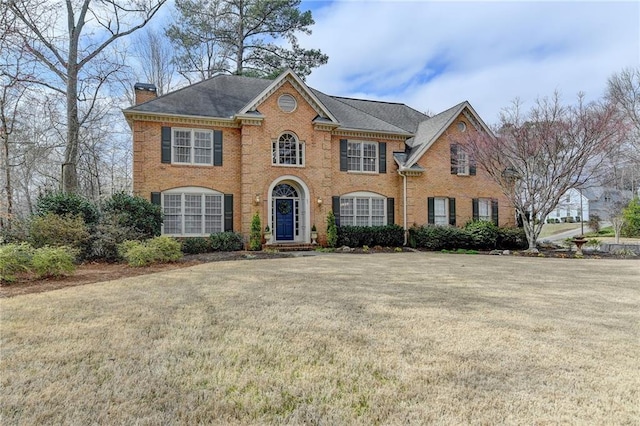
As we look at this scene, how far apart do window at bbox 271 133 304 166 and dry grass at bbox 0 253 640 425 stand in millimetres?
10823

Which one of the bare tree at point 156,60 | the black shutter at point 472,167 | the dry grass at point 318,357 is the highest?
the bare tree at point 156,60

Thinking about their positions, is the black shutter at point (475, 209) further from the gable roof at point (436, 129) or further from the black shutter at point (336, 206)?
the black shutter at point (336, 206)

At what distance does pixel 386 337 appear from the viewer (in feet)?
14.0

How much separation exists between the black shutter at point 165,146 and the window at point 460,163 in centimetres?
1427

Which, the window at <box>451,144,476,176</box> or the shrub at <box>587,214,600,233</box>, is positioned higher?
the window at <box>451,144,476,176</box>

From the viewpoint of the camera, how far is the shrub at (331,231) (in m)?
16.8

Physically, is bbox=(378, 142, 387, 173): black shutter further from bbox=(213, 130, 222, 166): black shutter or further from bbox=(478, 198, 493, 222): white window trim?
bbox=(213, 130, 222, 166): black shutter

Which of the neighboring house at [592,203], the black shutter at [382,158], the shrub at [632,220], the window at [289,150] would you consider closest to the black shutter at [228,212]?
the window at [289,150]

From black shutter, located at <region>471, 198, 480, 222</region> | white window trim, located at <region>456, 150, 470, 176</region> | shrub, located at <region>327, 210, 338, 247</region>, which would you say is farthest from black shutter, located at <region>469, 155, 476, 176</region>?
shrub, located at <region>327, 210, 338, 247</region>

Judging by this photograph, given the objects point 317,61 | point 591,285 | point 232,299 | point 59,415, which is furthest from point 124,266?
point 317,61

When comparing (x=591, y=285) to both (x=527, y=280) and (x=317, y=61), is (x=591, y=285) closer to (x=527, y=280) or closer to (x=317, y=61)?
(x=527, y=280)

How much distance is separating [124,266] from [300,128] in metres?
9.83

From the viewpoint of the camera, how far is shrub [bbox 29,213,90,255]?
35.1 feet

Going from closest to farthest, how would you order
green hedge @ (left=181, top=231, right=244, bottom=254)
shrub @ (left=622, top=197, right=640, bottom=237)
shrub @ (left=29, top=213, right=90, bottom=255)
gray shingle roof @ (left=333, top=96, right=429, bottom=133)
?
shrub @ (left=29, top=213, right=90, bottom=255) < green hedge @ (left=181, top=231, right=244, bottom=254) < gray shingle roof @ (left=333, top=96, right=429, bottom=133) < shrub @ (left=622, top=197, right=640, bottom=237)
